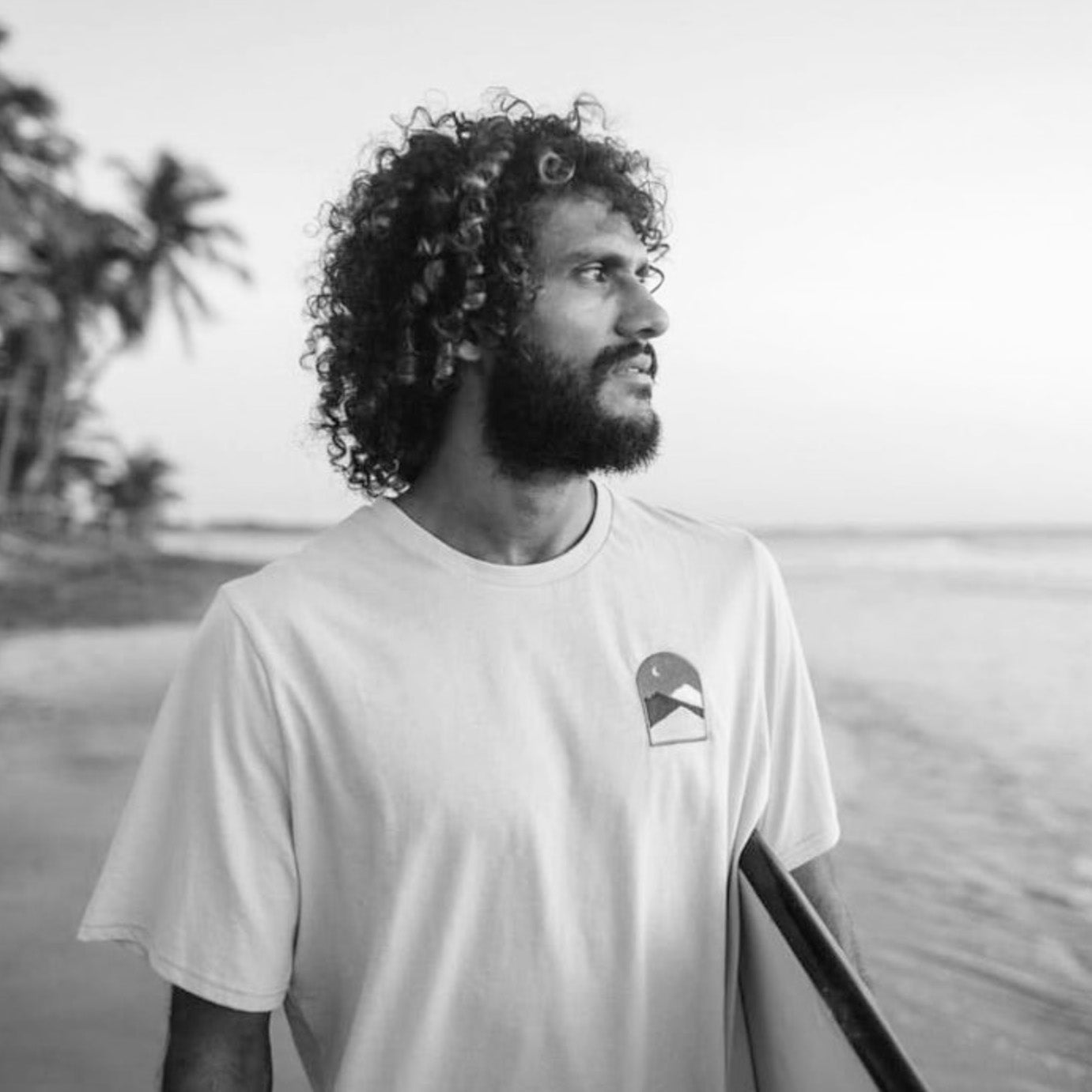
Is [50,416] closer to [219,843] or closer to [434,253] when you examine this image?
[434,253]

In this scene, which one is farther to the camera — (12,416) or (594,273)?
(12,416)

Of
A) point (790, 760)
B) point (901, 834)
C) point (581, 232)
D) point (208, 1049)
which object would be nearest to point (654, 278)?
point (581, 232)

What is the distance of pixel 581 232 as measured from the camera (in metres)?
1.97

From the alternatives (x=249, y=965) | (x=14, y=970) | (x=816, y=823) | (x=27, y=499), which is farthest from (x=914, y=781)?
(x=27, y=499)

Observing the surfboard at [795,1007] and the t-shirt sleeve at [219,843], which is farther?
the t-shirt sleeve at [219,843]

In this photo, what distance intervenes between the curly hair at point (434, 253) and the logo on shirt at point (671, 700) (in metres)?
0.53

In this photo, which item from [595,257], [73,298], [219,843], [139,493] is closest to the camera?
[219,843]

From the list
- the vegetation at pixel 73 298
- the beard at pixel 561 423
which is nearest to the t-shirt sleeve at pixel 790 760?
the beard at pixel 561 423

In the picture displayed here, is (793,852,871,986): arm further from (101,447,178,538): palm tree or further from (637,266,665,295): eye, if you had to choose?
(101,447,178,538): palm tree

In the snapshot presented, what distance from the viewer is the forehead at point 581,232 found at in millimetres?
1938

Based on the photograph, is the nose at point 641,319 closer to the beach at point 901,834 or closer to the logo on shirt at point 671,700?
the logo on shirt at point 671,700

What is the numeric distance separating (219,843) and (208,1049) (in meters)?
0.26

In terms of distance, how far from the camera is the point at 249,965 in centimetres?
162

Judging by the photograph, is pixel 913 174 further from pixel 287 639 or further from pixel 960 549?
pixel 960 549
